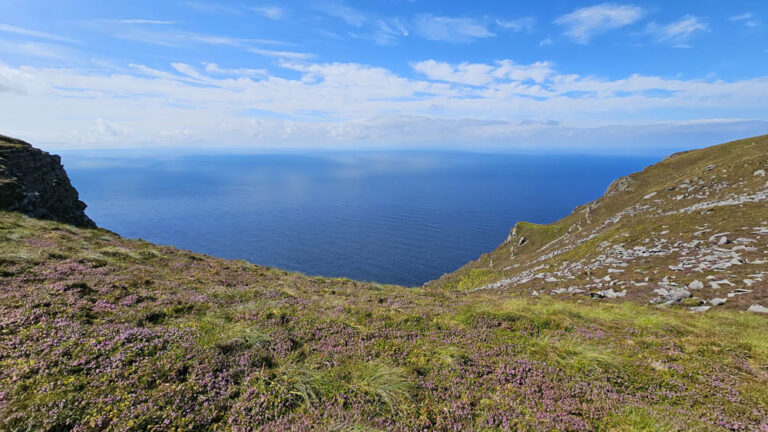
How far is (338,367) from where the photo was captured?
6.36m

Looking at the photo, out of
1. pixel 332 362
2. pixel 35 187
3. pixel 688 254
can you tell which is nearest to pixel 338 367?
pixel 332 362

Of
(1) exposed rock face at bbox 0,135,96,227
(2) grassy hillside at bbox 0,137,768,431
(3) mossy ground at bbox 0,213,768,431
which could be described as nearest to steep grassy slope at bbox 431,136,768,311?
(2) grassy hillside at bbox 0,137,768,431

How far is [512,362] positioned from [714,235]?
26436 mm

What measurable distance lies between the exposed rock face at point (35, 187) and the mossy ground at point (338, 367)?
20389mm

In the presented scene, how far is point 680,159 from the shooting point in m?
65.2

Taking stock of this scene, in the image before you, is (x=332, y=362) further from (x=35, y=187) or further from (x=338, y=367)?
(x=35, y=187)

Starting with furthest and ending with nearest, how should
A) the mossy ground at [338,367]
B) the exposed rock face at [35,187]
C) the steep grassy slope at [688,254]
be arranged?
the exposed rock face at [35,187] → the steep grassy slope at [688,254] → the mossy ground at [338,367]

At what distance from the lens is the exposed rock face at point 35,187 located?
2310 centimetres

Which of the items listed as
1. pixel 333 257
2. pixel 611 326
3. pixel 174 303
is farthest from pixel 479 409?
pixel 333 257

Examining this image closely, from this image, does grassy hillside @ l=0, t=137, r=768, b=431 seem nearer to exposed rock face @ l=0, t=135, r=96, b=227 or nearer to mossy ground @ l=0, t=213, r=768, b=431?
mossy ground @ l=0, t=213, r=768, b=431

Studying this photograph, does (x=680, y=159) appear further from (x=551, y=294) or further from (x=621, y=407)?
(x=621, y=407)

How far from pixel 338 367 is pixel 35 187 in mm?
38900

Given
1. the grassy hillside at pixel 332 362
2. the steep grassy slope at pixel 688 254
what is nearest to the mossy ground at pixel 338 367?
the grassy hillside at pixel 332 362

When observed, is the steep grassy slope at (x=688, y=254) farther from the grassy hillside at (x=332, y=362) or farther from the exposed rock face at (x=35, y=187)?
the exposed rock face at (x=35, y=187)
